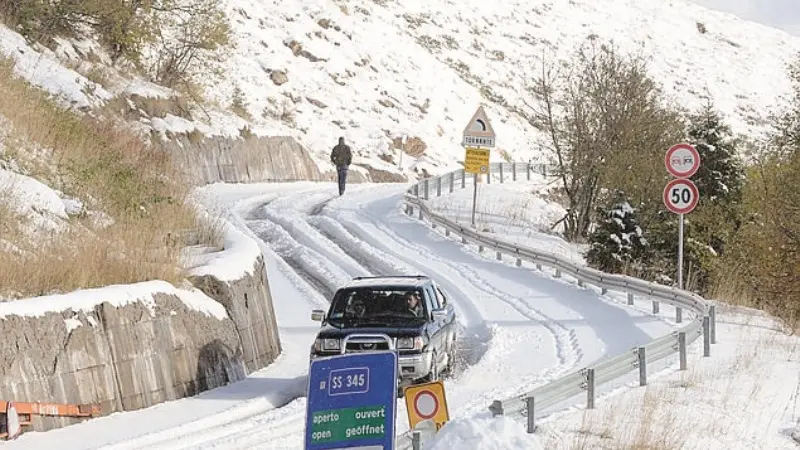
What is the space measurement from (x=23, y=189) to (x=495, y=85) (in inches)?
2473

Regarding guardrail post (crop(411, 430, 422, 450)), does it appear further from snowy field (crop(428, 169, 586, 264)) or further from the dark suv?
snowy field (crop(428, 169, 586, 264))

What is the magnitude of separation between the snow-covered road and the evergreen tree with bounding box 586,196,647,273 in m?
3.83

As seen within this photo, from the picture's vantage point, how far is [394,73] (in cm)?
6475

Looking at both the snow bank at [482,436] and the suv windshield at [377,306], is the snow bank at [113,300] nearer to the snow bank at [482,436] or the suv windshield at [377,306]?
the suv windshield at [377,306]

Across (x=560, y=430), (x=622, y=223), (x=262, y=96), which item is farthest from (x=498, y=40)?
(x=560, y=430)

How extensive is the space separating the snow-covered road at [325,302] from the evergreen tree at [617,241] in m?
3.83

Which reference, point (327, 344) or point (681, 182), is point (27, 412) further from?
point (681, 182)

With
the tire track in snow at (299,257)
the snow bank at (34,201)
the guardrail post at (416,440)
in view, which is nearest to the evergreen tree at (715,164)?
the tire track in snow at (299,257)

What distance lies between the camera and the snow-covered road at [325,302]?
11.2m

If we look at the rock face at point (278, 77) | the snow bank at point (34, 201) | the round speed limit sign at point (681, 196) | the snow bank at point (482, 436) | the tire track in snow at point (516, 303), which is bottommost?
the tire track in snow at point (516, 303)

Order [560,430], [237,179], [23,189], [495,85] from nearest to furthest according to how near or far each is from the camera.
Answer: [560,430] < [23,189] < [237,179] < [495,85]

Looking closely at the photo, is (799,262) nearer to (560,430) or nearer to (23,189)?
(560,430)

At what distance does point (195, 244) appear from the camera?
17953 millimetres

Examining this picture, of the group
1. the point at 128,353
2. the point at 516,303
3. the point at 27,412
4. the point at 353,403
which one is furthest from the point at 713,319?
the point at 353,403
